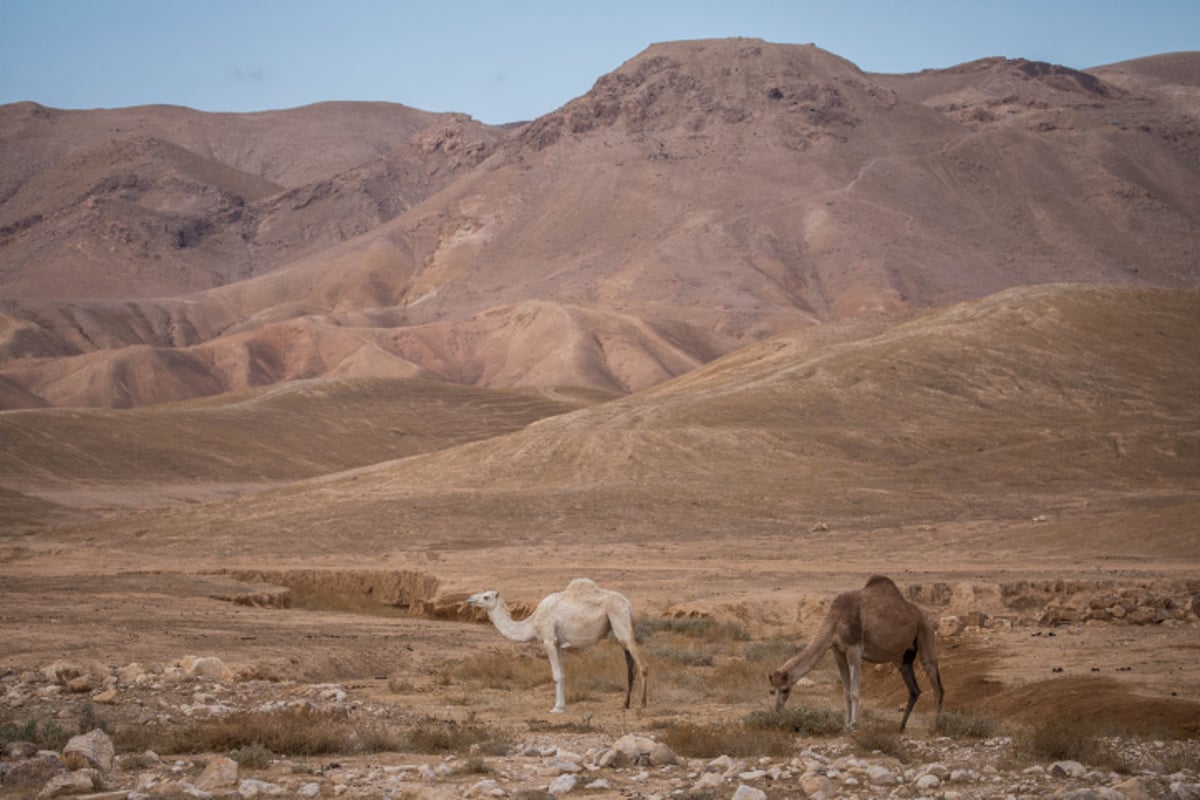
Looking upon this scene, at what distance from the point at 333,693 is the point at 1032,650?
8572 millimetres

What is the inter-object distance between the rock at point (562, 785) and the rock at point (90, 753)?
10.8 feet

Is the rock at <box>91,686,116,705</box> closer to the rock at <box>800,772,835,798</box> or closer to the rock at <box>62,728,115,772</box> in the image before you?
the rock at <box>62,728,115,772</box>

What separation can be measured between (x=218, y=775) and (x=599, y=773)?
9.52 ft

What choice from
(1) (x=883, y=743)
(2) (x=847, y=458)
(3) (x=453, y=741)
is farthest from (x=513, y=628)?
(2) (x=847, y=458)

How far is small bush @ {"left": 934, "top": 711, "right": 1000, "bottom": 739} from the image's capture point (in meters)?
11.6

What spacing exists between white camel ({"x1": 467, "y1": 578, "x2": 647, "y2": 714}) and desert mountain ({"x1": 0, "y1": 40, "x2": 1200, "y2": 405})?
10402 centimetres

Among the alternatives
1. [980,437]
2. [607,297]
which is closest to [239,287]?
[607,297]

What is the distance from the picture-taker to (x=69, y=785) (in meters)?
8.94

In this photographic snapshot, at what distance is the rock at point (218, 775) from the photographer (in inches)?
364

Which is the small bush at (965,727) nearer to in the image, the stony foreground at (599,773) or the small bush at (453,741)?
the stony foreground at (599,773)

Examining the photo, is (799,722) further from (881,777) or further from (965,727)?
(881,777)

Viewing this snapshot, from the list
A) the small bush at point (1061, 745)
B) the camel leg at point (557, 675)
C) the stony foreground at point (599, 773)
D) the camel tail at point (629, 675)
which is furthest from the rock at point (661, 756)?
the camel leg at point (557, 675)

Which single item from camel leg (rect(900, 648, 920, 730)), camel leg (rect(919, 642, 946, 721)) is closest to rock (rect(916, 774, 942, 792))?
camel leg (rect(900, 648, 920, 730))

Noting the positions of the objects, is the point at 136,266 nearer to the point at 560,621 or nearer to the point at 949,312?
the point at 949,312
